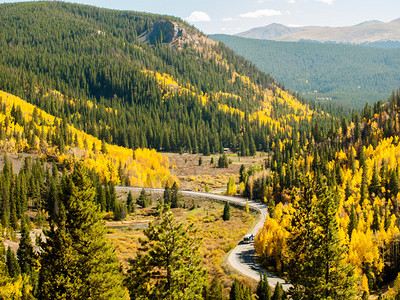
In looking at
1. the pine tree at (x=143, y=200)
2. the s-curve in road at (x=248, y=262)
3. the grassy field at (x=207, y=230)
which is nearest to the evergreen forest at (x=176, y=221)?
the pine tree at (x=143, y=200)

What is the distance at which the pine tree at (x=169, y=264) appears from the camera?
24531 millimetres

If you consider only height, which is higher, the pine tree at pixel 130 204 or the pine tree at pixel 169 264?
the pine tree at pixel 169 264

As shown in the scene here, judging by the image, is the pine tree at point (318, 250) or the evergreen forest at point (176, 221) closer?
the evergreen forest at point (176, 221)

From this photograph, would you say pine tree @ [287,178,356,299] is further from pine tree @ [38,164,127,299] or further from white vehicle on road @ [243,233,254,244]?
white vehicle on road @ [243,233,254,244]

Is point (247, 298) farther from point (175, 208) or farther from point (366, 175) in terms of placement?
point (175, 208)

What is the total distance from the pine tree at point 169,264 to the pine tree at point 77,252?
336 centimetres

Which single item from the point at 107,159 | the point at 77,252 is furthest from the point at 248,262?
the point at 107,159

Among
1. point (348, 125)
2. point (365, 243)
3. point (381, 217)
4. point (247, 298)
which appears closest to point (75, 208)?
point (247, 298)

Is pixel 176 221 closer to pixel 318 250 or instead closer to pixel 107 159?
pixel 107 159

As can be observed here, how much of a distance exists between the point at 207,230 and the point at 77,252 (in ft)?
250

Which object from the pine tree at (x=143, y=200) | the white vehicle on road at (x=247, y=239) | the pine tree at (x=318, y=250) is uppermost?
the pine tree at (x=318, y=250)

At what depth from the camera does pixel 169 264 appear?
81.0 ft

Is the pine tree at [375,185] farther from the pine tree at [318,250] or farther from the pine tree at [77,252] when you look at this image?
the pine tree at [77,252]

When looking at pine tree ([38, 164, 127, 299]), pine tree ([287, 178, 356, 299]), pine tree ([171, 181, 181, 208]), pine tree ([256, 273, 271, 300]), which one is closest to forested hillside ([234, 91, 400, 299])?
pine tree ([287, 178, 356, 299])
